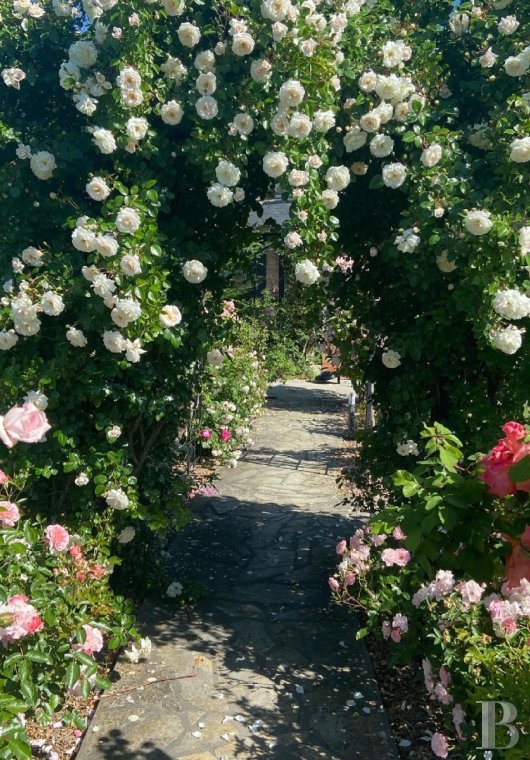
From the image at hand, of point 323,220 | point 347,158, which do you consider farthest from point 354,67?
point 323,220

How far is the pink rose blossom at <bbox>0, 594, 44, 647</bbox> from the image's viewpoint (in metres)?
1.99

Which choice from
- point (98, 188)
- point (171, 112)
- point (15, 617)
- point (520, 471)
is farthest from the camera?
point (171, 112)

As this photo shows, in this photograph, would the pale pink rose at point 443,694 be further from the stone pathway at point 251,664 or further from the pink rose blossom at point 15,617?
the pink rose blossom at point 15,617

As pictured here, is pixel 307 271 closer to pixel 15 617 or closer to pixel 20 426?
pixel 20 426

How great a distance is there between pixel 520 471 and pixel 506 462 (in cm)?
12

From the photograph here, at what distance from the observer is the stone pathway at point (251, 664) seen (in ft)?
9.29

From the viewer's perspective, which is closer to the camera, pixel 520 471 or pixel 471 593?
pixel 520 471

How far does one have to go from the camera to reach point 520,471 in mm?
1660

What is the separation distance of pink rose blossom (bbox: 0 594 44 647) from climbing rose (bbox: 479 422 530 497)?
1.39 meters

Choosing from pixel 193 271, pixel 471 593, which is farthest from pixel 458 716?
pixel 193 271

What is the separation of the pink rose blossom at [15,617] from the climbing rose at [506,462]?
4.57ft

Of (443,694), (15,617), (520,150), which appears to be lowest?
(443,694)

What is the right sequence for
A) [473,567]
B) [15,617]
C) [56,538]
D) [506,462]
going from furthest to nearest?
[56,538] → [15,617] → [473,567] → [506,462]

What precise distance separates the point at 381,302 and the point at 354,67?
3.91 feet
